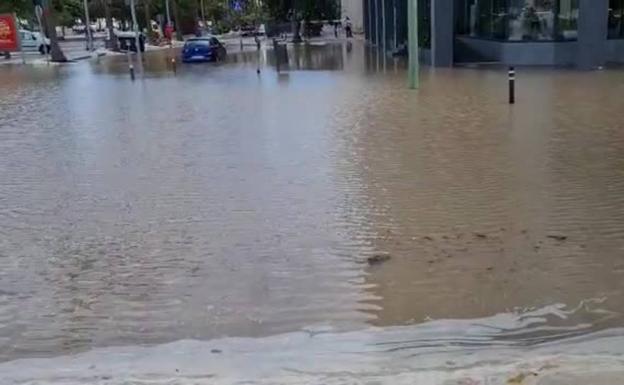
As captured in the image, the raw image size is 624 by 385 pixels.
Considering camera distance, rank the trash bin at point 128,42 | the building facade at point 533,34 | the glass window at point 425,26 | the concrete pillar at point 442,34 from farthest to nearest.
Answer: the trash bin at point 128,42
the glass window at point 425,26
the concrete pillar at point 442,34
the building facade at point 533,34

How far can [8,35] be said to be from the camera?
138ft

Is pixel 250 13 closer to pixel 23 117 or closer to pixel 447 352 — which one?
pixel 23 117

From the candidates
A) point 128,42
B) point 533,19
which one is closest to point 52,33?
point 128,42

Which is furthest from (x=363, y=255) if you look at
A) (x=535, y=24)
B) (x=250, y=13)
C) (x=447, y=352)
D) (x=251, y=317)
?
(x=250, y=13)

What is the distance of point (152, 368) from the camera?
471cm

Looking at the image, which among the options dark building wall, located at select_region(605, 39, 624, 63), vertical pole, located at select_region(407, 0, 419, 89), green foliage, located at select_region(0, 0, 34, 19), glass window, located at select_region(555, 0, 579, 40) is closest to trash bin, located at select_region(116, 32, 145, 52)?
green foliage, located at select_region(0, 0, 34, 19)

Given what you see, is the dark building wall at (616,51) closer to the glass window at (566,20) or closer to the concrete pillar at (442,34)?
the glass window at (566,20)

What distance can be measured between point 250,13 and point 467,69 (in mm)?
71372

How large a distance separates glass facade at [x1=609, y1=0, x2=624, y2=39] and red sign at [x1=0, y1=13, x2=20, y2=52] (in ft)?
97.8

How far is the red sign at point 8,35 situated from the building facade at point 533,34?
22.9m

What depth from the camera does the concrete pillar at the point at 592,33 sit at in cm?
2511

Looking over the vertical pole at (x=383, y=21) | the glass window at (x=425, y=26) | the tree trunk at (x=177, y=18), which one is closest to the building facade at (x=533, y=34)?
the glass window at (x=425, y=26)

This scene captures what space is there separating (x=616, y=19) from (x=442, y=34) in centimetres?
608

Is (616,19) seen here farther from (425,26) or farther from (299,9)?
(299,9)
